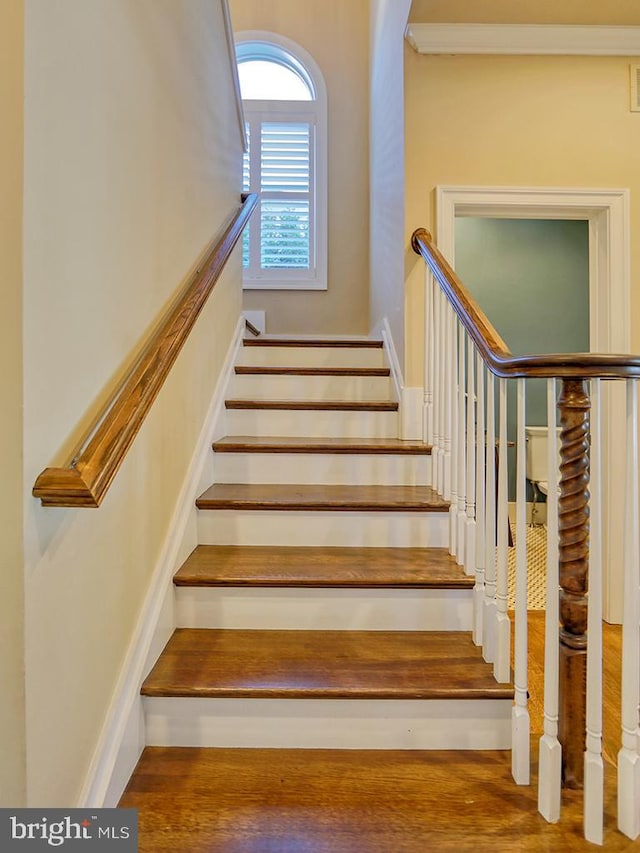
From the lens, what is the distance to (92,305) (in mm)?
1027

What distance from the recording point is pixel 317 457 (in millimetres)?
2062

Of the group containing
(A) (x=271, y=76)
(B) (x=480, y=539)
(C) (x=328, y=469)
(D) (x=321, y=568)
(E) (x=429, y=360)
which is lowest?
(D) (x=321, y=568)

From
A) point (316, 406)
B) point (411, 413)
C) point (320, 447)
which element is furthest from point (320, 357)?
point (320, 447)

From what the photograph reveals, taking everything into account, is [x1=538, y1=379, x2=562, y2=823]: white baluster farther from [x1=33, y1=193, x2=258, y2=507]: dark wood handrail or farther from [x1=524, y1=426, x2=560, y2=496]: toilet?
[x1=524, y1=426, x2=560, y2=496]: toilet

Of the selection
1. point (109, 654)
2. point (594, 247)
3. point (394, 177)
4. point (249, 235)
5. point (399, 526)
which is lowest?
point (109, 654)

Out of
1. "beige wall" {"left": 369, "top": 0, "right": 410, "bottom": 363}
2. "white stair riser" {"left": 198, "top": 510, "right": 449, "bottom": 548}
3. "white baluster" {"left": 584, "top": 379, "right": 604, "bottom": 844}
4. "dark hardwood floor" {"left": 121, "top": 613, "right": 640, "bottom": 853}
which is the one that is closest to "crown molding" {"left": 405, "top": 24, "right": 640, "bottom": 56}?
"beige wall" {"left": 369, "top": 0, "right": 410, "bottom": 363}

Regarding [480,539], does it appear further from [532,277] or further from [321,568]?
[532,277]

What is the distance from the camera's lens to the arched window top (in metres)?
3.94

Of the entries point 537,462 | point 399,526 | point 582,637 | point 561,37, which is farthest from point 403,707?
point 537,462

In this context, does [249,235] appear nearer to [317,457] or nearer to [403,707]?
[317,457]

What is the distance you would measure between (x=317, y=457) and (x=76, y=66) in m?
1.48

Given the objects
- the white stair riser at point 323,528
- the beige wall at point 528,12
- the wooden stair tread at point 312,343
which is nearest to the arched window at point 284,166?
the wooden stair tread at point 312,343

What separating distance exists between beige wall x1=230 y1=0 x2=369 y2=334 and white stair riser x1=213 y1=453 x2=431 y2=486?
2.15 m

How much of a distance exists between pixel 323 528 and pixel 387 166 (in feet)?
7.36
